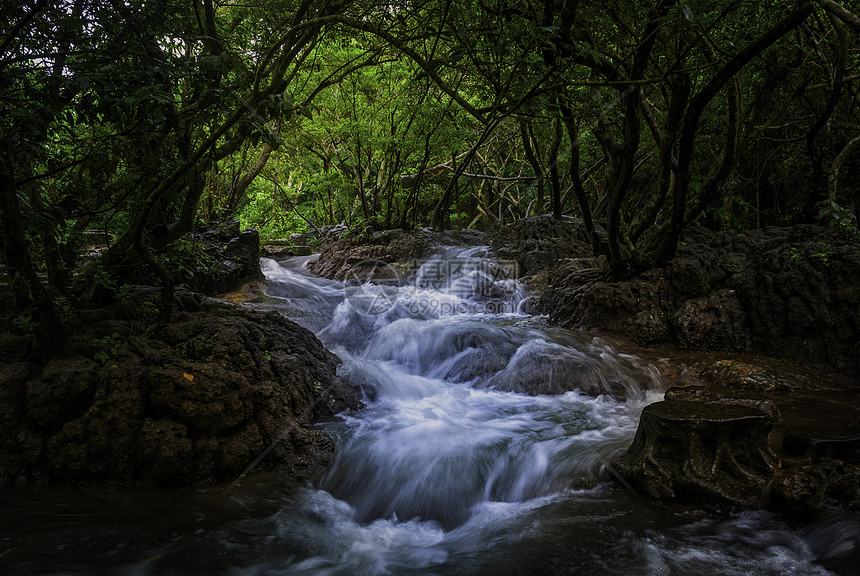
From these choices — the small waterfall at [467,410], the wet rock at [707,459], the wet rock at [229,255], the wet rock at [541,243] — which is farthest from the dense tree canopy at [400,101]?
the wet rock at [707,459]

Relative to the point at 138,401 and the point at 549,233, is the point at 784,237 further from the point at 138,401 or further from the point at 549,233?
the point at 138,401

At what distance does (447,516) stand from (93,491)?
Answer: 2705mm

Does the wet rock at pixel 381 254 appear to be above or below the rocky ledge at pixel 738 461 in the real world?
above

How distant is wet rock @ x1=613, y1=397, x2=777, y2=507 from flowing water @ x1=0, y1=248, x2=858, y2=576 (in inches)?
5.6

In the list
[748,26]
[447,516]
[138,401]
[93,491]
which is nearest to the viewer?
[93,491]

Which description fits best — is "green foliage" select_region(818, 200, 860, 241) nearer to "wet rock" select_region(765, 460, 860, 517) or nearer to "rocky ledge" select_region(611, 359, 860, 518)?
"rocky ledge" select_region(611, 359, 860, 518)

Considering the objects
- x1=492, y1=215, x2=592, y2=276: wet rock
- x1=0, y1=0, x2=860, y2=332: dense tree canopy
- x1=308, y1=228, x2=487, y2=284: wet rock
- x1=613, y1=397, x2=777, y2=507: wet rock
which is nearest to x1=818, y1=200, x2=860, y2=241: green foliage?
x1=0, y1=0, x2=860, y2=332: dense tree canopy

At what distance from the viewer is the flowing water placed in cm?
271

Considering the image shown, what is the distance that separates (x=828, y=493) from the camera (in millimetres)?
2889

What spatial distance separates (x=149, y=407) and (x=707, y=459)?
441cm

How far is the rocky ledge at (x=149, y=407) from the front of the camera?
10.8 ft

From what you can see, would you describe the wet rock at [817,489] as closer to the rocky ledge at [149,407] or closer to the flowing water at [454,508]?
the flowing water at [454,508]

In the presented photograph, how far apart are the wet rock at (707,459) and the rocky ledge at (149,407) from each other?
286 centimetres

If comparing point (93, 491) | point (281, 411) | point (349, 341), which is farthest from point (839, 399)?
point (93, 491)
